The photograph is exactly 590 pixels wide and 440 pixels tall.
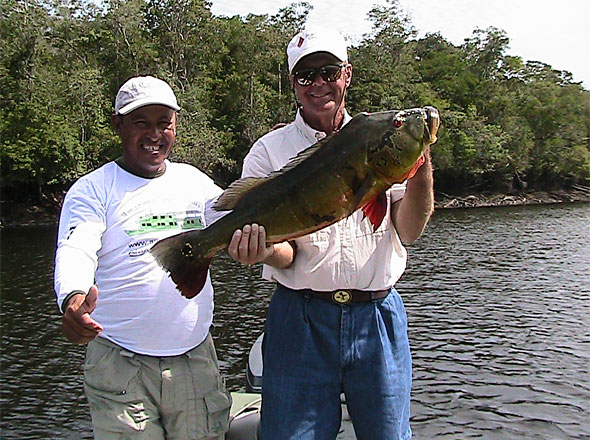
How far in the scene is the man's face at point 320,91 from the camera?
3438mm

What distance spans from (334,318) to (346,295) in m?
0.14

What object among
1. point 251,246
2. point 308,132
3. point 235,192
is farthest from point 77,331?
point 308,132

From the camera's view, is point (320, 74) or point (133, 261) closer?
point (320, 74)

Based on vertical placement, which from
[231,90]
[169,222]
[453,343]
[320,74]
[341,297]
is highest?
[231,90]

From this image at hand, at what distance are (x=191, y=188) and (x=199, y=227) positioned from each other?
0.27 metres

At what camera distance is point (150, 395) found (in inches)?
142

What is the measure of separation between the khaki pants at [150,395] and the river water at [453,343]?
8.24m

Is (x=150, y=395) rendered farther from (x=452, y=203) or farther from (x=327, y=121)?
(x=452, y=203)

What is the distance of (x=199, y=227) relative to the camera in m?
3.88

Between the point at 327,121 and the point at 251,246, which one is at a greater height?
the point at 327,121

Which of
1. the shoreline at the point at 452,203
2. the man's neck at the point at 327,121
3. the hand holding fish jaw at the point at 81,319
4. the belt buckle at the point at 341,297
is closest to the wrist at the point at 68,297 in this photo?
the hand holding fish jaw at the point at 81,319

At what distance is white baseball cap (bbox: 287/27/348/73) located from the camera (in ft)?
11.3

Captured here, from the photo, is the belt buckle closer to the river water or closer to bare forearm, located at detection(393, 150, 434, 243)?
bare forearm, located at detection(393, 150, 434, 243)

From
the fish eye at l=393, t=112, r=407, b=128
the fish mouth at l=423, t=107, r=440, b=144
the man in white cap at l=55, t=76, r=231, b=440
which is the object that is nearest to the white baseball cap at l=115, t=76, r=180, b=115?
the man in white cap at l=55, t=76, r=231, b=440
